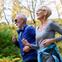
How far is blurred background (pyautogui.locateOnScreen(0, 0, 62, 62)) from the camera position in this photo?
5625 millimetres

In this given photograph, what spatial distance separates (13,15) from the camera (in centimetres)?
594

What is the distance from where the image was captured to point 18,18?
9.25ft

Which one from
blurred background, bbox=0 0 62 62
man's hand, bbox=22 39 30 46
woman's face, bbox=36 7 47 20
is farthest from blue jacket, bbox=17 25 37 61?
blurred background, bbox=0 0 62 62

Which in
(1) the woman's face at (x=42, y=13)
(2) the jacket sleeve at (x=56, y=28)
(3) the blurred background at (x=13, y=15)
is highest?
(1) the woman's face at (x=42, y=13)

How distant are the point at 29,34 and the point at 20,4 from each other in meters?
3.23

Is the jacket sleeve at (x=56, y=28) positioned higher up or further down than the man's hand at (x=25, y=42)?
higher up

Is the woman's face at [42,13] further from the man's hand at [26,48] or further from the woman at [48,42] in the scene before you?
the man's hand at [26,48]

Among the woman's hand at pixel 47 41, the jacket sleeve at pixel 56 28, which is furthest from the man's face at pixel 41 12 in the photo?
the woman's hand at pixel 47 41

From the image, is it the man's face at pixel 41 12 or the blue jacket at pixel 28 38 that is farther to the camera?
the blue jacket at pixel 28 38

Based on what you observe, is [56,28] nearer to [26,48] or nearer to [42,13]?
[42,13]

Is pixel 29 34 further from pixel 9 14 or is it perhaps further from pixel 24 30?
pixel 9 14

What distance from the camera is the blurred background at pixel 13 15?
562 cm

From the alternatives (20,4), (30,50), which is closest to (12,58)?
(20,4)

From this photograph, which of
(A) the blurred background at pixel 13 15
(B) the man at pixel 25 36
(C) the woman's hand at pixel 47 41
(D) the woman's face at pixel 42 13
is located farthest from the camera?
(A) the blurred background at pixel 13 15
